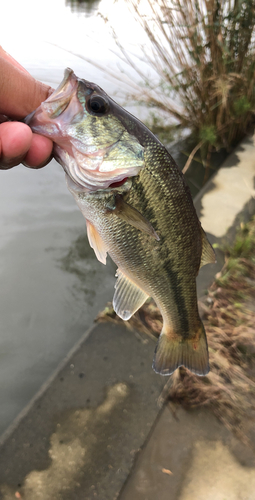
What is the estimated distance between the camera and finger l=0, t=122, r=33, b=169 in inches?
43.9

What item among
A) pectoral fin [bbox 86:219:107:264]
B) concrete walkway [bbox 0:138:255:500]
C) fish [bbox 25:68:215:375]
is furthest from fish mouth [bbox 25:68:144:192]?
concrete walkway [bbox 0:138:255:500]

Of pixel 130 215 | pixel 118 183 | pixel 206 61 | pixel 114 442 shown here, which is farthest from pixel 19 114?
Answer: pixel 206 61

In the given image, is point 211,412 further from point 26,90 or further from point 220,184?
point 220,184

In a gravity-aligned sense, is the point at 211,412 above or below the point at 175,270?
below

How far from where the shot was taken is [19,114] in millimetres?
1243

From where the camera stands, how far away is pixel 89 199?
1367 millimetres

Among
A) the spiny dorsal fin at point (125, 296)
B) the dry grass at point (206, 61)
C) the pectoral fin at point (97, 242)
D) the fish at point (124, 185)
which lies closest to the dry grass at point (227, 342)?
the spiny dorsal fin at point (125, 296)

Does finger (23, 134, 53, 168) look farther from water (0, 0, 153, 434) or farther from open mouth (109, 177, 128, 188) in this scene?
water (0, 0, 153, 434)

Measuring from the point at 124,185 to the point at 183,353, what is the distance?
1.05m

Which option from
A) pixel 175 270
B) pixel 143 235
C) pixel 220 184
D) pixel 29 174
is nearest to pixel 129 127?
pixel 143 235

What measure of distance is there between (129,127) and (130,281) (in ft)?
2.56

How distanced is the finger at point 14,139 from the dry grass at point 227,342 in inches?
74.1

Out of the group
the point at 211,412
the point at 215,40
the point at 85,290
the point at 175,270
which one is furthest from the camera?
the point at 215,40

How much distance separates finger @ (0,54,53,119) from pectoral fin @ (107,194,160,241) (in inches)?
19.8
